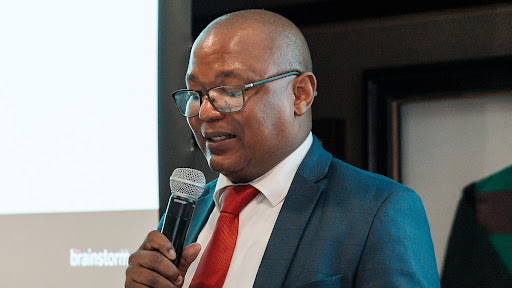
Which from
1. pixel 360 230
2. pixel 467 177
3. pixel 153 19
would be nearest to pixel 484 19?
pixel 467 177

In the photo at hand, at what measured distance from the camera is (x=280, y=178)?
5.77 feet

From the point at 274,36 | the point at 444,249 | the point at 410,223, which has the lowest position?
the point at 444,249

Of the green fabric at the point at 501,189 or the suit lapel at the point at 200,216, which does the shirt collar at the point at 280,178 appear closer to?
the suit lapel at the point at 200,216

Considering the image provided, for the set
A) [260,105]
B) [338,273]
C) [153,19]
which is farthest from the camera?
[153,19]

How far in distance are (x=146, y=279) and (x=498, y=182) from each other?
154cm

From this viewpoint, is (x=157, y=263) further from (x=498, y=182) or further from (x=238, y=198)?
(x=498, y=182)

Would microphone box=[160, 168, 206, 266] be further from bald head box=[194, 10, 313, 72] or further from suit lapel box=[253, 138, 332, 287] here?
bald head box=[194, 10, 313, 72]

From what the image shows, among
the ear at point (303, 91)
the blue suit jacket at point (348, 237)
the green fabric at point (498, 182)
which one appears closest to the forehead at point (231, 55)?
the ear at point (303, 91)

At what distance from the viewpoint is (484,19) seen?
244 cm

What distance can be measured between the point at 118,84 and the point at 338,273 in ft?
5.79

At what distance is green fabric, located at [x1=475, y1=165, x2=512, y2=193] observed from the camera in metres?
2.35

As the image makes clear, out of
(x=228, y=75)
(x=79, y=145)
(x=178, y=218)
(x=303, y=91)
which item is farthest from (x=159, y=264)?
(x=79, y=145)

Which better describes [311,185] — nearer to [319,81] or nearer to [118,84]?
[319,81]

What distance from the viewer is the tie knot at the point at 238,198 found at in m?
1.76
